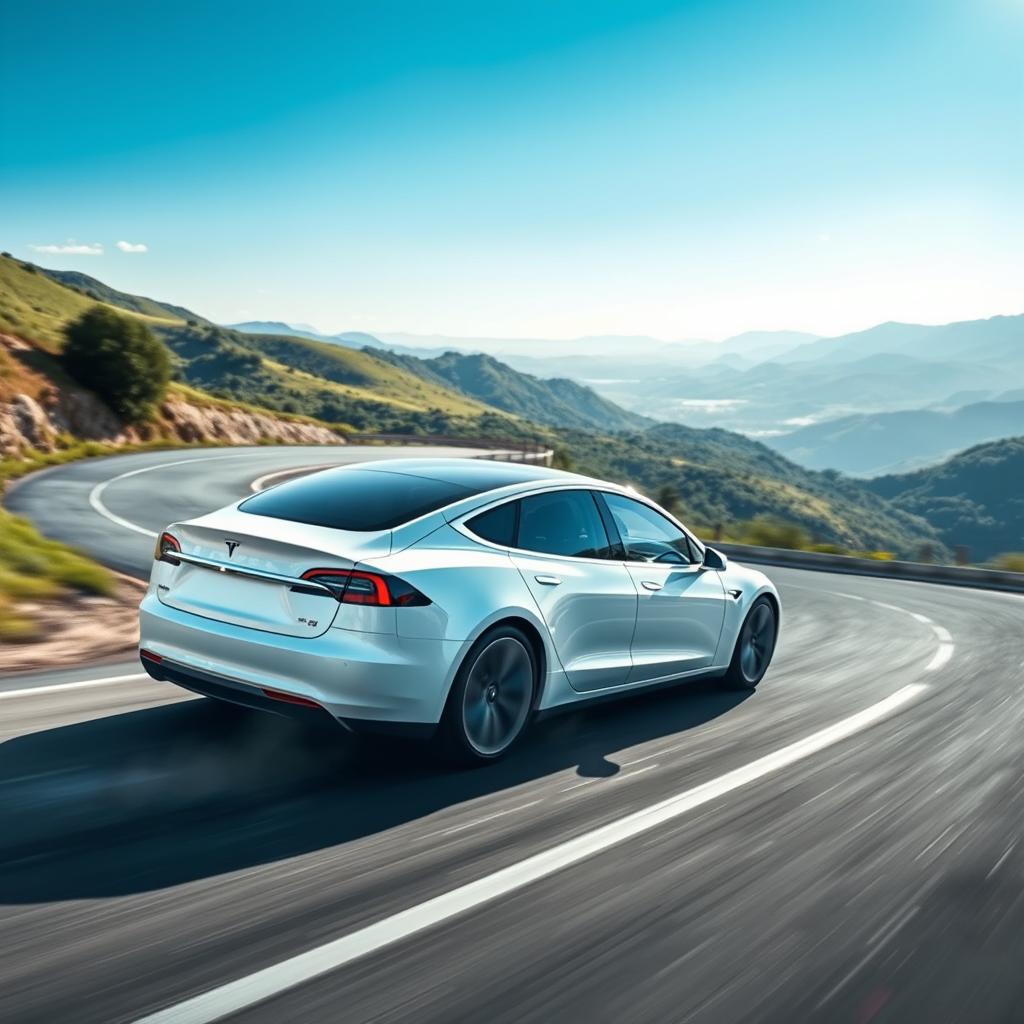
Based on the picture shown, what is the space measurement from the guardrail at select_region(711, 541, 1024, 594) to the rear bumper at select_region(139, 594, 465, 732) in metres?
21.4

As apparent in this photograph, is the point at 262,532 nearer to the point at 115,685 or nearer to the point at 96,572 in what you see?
the point at 115,685

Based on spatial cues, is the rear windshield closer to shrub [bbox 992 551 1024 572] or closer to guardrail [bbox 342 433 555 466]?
shrub [bbox 992 551 1024 572]

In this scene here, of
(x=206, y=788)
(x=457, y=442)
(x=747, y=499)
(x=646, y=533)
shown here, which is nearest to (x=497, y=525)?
(x=646, y=533)

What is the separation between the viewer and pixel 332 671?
462cm

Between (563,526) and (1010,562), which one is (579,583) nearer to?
(563,526)

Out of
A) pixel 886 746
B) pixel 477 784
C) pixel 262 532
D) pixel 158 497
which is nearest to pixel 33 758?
pixel 262 532

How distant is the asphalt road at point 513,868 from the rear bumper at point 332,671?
0.37 meters

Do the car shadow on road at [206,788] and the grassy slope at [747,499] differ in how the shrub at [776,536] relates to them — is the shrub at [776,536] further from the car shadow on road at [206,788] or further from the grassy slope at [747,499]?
the grassy slope at [747,499]

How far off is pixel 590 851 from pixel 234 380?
14503 cm

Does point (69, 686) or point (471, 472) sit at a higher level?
point (471, 472)

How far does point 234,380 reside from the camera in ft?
470

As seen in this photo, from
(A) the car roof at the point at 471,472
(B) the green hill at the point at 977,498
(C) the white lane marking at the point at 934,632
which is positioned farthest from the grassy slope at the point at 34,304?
(B) the green hill at the point at 977,498

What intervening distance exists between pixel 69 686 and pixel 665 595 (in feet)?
11.6

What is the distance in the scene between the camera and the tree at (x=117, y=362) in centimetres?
3906
